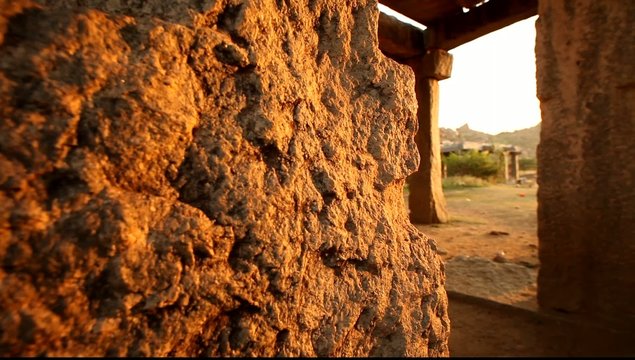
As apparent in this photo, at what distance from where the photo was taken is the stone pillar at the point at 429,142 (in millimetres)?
5227

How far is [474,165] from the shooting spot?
43.3 ft

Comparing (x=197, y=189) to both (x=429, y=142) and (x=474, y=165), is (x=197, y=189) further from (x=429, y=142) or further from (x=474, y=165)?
(x=474, y=165)

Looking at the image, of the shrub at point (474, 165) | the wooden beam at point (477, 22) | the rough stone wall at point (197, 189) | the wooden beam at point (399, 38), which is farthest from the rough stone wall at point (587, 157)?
the shrub at point (474, 165)

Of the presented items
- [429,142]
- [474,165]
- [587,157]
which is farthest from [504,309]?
[474,165]

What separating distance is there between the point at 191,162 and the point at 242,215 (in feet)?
0.46

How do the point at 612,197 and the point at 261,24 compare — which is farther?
the point at 612,197

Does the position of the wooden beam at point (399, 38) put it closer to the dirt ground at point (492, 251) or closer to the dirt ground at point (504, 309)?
the dirt ground at point (492, 251)

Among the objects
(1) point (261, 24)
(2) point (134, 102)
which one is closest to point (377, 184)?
(1) point (261, 24)

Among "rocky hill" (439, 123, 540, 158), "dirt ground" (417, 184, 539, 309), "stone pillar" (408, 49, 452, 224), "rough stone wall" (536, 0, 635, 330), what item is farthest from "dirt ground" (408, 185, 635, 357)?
"rocky hill" (439, 123, 540, 158)

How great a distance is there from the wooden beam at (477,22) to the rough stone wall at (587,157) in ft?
8.36

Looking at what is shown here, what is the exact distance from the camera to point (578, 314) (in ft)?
6.35

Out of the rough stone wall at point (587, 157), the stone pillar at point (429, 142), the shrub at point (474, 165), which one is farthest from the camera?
the shrub at point (474, 165)

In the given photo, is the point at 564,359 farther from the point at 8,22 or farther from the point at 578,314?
the point at 8,22

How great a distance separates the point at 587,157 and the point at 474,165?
12.2 metres
